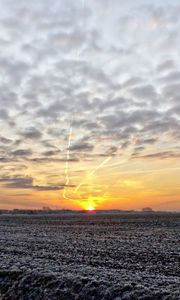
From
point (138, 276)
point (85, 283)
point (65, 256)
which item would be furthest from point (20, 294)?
point (65, 256)

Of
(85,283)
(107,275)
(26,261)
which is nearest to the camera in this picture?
(85,283)

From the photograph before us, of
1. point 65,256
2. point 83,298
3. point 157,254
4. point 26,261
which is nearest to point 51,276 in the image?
point 83,298

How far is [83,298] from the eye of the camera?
56.2ft

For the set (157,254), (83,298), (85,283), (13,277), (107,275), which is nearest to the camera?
(83,298)

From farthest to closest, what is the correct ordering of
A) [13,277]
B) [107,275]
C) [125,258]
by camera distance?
[125,258], [13,277], [107,275]

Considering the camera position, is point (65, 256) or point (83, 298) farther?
point (65, 256)

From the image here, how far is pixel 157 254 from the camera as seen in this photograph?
3116cm

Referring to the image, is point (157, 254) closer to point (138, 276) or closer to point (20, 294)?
point (138, 276)

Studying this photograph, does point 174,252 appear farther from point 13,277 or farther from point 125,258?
point 13,277

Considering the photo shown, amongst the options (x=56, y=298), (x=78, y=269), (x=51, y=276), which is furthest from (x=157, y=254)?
(x=56, y=298)

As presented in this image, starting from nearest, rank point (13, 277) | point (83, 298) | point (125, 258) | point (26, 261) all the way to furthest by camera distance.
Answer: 1. point (83, 298)
2. point (13, 277)
3. point (26, 261)
4. point (125, 258)

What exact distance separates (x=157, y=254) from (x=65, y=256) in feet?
24.6

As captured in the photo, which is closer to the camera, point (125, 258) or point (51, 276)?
point (51, 276)

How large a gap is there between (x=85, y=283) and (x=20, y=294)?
3504 millimetres
